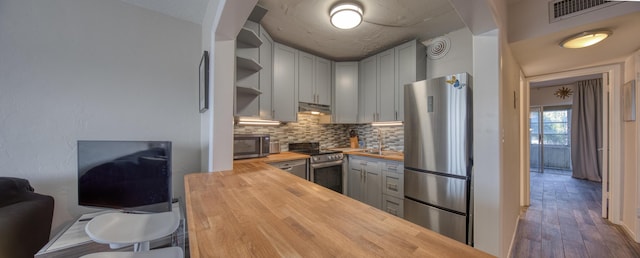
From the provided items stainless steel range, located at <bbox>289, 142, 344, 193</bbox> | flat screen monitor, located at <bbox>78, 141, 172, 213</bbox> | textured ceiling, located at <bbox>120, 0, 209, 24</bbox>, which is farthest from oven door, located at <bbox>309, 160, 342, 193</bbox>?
textured ceiling, located at <bbox>120, 0, 209, 24</bbox>

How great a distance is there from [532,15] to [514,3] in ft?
0.71

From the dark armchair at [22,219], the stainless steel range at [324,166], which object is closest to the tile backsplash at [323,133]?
the stainless steel range at [324,166]

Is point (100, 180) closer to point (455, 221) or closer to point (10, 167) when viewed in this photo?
point (10, 167)

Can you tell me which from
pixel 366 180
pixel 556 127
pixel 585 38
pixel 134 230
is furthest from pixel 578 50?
pixel 556 127

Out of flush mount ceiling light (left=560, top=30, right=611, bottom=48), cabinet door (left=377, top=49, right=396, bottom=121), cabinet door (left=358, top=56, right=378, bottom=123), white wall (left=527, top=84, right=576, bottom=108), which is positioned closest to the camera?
flush mount ceiling light (left=560, top=30, right=611, bottom=48)

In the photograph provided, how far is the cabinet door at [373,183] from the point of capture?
265 centimetres

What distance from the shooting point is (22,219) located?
1.10 meters

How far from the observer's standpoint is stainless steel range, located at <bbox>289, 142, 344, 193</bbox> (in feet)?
8.91

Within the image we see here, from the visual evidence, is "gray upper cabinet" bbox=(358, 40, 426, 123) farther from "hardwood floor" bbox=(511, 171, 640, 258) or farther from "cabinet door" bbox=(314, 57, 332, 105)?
"hardwood floor" bbox=(511, 171, 640, 258)

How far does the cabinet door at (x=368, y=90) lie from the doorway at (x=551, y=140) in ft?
16.8

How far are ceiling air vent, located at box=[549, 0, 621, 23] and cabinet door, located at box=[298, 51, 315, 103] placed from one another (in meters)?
2.50

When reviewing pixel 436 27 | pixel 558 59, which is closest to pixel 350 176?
pixel 436 27

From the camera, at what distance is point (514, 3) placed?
1.92 m

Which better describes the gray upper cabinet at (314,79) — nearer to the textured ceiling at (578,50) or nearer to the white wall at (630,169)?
the textured ceiling at (578,50)
